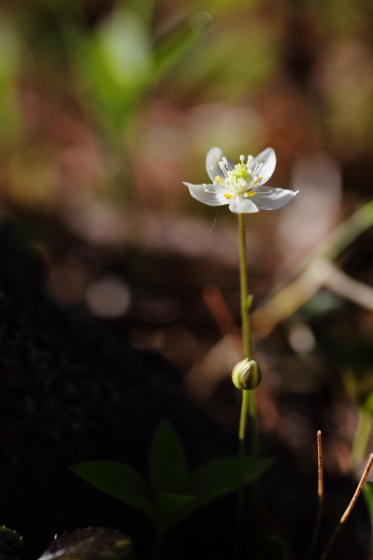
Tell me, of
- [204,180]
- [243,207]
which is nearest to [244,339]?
[243,207]

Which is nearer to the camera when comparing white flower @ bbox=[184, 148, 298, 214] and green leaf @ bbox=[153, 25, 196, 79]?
white flower @ bbox=[184, 148, 298, 214]

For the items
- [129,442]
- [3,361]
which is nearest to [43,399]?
[3,361]

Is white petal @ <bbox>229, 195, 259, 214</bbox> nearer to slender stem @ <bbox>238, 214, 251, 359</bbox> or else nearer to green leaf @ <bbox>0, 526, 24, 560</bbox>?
slender stem @ <bbox>238, 214, 251, 359</bbox>

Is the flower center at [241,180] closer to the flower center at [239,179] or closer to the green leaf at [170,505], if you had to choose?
the flower center at [239,179]

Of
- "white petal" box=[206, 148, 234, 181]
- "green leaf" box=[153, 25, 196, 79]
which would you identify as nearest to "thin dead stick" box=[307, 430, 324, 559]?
"white petal" box=[206, 148, 234, 181]

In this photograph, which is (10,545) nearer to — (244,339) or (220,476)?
(220,476)

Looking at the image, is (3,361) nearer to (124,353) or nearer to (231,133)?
(124,353)
